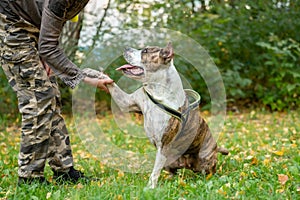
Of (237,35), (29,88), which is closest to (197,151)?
(29,88)

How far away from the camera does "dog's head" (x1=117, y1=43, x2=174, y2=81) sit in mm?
3391

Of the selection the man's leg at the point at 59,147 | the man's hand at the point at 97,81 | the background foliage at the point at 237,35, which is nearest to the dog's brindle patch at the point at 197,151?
the man's hand at the point at 97,81

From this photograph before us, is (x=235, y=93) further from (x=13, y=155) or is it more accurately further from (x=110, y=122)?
(x=13, y=155)

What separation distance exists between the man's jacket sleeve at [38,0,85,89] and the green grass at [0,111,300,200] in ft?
2.74

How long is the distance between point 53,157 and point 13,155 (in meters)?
1.34

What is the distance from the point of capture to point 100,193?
328cm

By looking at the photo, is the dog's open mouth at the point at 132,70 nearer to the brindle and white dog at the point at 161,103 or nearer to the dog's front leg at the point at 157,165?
the brindle and white dog at the point at 161,103

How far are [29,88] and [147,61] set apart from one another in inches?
37.6

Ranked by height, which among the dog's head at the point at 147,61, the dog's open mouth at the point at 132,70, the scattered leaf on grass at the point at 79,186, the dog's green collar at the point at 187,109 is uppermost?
the dog's head at the point at 147,61

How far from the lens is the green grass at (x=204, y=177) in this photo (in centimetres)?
327

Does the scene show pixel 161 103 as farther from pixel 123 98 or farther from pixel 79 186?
pixel 79 186

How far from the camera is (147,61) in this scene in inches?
134

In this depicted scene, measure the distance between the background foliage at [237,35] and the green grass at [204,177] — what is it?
2.37 m

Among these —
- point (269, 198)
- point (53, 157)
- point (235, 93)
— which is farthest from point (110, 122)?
point (269, 198)
